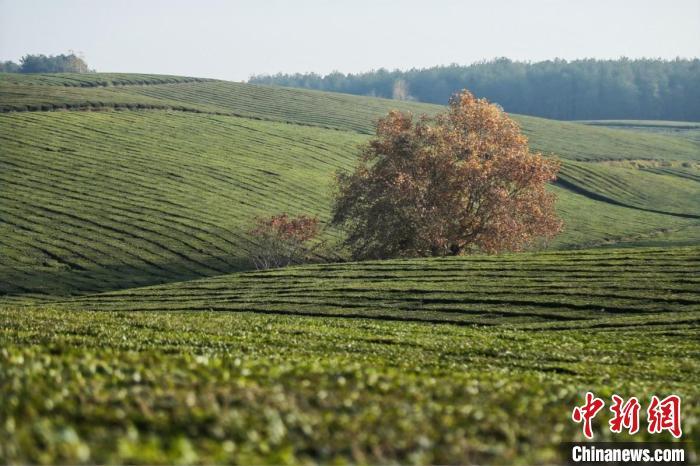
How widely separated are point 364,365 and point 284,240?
5687cm

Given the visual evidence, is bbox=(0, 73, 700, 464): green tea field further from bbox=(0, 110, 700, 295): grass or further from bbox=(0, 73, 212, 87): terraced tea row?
bbox=(0, 73, 212, 87): terraced tea row

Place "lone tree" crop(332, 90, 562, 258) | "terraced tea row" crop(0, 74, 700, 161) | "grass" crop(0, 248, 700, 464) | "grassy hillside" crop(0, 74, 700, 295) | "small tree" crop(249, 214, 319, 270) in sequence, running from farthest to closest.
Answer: "terraced tea row" crop(0, 74, 700, 161) < "small tree" crop(249, 214, 319, 270) < "grassy hillside" crop(0, 74, 700, 295) < "lone tree" crop(332, 90, 562, 258) < "grass" crop(0, 248, 700, 464)

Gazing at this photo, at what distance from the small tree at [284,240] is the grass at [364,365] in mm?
24060

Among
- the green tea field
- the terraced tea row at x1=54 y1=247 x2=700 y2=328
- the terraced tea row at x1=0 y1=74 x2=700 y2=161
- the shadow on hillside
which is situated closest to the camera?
the green tea field

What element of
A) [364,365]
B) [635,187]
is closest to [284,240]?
[364,365]

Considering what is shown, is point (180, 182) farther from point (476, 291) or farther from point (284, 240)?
point (476, 291)

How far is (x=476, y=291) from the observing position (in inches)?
1665

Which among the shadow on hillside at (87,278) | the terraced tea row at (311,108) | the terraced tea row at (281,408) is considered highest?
the terraced tea row at (311,108)

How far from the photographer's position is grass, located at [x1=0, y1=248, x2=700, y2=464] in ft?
35.6

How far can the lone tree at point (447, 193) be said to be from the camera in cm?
6588

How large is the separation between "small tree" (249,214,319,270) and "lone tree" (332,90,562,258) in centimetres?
527

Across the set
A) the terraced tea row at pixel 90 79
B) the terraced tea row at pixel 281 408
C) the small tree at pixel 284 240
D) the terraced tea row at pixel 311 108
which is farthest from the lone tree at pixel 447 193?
the terraced tea row at pixel 90 79

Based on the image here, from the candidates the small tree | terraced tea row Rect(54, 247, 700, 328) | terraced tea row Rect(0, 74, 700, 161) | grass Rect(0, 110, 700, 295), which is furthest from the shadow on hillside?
terraced tea row Rect(0, 74, 700, 161)

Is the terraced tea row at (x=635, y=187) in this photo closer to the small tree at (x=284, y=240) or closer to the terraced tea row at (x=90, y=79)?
the small tree at (x=284, y=240)
